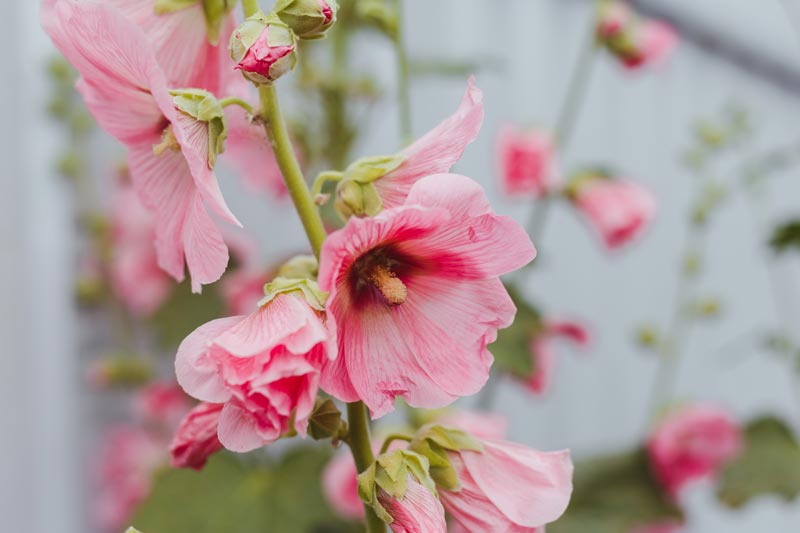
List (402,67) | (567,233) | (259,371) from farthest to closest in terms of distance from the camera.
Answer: (567,233)
(402,67)
(259,371)

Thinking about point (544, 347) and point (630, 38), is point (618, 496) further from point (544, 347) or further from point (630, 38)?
point (630, 38)

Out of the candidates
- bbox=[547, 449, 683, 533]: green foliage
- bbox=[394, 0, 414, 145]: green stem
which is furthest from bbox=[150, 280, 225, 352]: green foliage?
bbox=[547, 449, 683, 533]: green foliage

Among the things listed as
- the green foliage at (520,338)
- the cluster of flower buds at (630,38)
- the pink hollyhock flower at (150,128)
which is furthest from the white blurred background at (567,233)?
the pink hollyhock flower at (150,128)

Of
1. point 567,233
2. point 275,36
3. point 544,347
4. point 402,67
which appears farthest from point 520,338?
point 567,233

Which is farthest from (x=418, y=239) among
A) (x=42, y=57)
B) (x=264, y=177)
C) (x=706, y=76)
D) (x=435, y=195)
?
(x=706, y=76)

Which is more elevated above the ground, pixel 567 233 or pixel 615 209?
pixel 615 209

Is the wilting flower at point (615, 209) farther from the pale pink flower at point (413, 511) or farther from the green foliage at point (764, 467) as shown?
the pale pink flower at point (413, 511)
